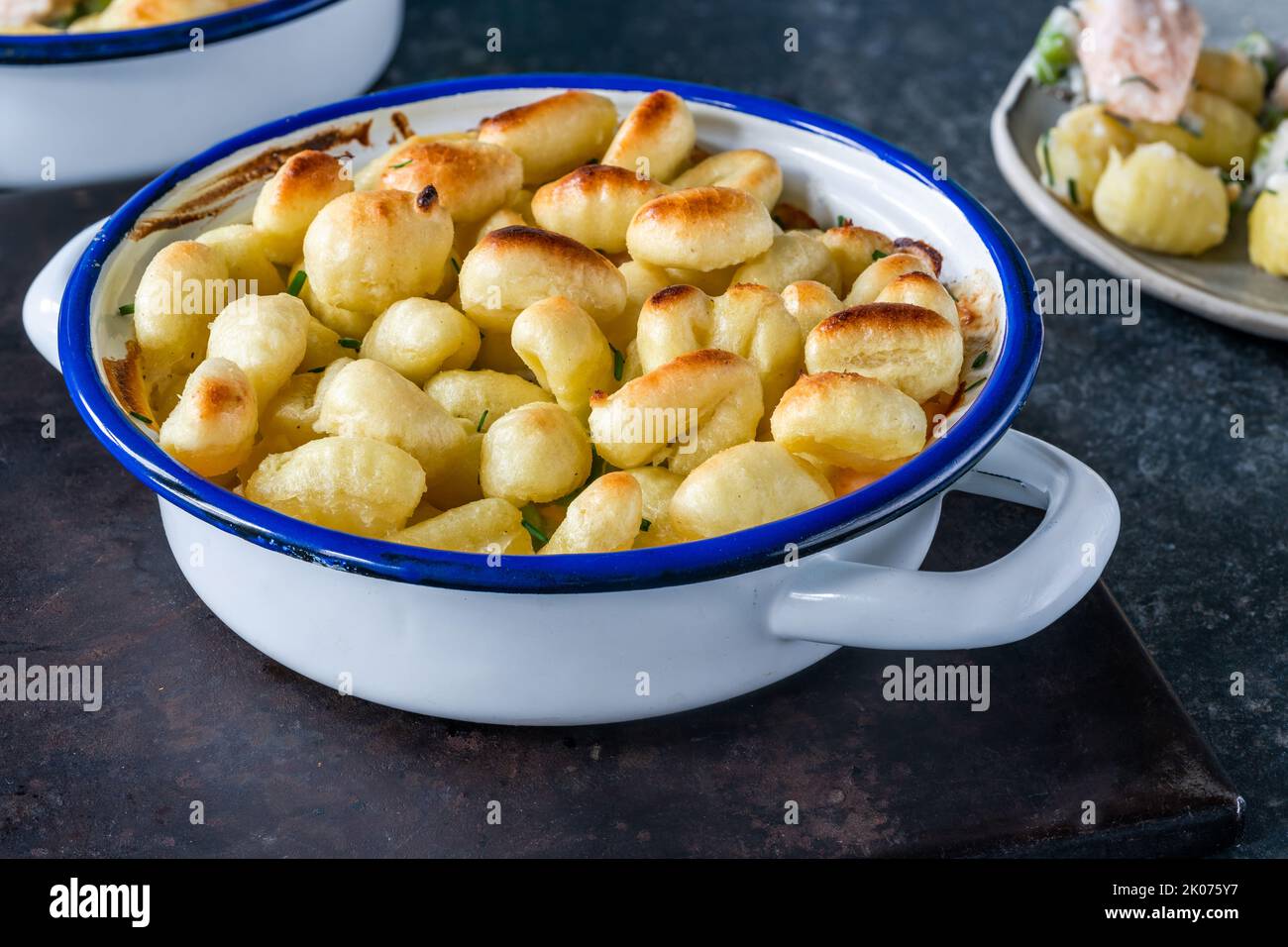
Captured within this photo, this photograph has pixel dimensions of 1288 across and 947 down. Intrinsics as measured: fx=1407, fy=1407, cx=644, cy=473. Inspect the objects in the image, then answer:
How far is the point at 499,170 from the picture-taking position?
101 cm

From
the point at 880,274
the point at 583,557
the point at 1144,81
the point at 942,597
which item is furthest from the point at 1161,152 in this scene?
the point at 583,557

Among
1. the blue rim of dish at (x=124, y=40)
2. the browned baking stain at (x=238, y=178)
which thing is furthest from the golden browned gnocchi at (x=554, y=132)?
the blue rim of dish at (x=124, y=40)

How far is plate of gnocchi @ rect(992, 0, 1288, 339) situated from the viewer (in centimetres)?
142

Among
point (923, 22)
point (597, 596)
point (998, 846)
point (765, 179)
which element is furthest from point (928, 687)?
point (923, 22)

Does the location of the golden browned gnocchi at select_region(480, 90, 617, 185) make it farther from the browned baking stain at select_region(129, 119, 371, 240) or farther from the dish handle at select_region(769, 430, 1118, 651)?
the dish handle at select_region(769, 430, 1118, 651)

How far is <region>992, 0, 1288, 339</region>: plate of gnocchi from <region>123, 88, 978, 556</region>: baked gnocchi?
499 millimetres

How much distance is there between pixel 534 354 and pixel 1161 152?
85 centimetres

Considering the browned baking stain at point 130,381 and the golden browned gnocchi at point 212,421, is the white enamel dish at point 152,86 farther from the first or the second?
the golden browned gnocchi at point 212,421

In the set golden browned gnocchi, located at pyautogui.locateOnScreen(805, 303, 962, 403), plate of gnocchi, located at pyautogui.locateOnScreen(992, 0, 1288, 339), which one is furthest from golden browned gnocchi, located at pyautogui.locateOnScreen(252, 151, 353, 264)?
plate of gnocchi, located at pyautogui.locateOnScreen(992, 0, 1288, 339)

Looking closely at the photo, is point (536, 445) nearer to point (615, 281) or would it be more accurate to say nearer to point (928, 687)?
point (615, 281)

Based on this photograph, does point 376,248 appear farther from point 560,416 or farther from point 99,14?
point 99,14

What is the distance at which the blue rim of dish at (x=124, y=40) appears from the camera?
131 centimetres

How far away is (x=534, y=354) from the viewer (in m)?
0.86
